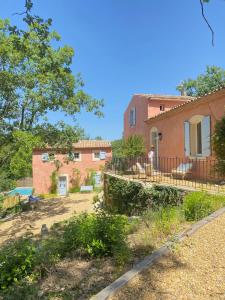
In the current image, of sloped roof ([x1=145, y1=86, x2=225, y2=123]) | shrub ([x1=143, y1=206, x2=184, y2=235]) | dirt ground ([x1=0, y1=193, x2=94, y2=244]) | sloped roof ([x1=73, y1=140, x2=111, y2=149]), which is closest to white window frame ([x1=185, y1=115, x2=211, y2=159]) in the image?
sloped roof ([x1=145, y1=86, x2=225, y2=123])

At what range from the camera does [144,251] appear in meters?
4.47

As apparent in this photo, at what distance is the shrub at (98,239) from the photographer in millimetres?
4410

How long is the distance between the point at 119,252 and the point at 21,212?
58.6 feet

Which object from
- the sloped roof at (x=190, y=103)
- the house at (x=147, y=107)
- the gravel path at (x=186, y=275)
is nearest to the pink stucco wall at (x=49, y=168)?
the house at (x=147, y=107)

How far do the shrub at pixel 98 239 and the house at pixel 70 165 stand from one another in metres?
21.2

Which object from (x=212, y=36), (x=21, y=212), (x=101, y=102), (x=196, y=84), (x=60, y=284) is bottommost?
(x=21, y=212)

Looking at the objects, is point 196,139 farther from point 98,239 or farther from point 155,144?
point 98,239

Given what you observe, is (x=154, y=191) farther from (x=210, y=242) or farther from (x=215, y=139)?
(x=210, y=242)

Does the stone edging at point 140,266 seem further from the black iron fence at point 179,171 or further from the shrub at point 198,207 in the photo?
the black iron fence at point 179,171

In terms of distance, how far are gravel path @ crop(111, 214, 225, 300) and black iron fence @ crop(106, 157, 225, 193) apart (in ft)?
14.9

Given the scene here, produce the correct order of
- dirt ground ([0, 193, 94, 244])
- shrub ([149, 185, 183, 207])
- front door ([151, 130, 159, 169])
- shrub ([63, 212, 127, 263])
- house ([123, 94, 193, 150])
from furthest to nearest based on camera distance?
house ([123, 94, 193, 150]) → front door ([151, 130, 159, 169]) → dirt ground ([0, 193, 94, 244]) → shrub ([149, 185, 183, 207]) → shrub ([63, 212, 127, 263])

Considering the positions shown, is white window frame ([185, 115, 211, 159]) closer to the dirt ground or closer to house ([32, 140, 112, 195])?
the dirt ground

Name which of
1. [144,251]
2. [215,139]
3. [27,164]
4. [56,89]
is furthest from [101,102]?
[144,251]

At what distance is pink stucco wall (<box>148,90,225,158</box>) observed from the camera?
11266mm
